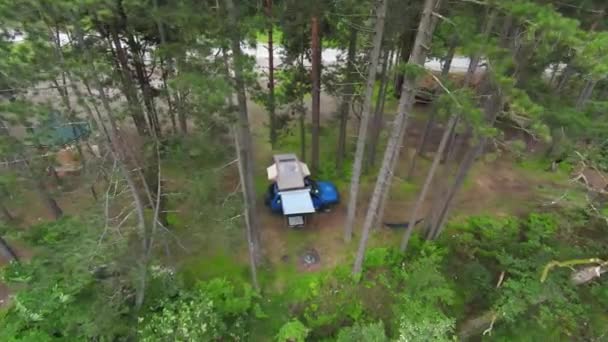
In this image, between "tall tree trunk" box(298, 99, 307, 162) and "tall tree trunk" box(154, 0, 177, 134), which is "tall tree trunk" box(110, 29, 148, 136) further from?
"tall tree trunk" box(298, 99, 307, 162)

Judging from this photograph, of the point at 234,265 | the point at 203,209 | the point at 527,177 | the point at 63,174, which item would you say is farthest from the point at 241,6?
the point at 527,177

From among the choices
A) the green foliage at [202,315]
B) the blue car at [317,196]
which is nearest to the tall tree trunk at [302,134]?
the blue car at [317,196]

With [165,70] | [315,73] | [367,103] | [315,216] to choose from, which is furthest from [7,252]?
[367,103]

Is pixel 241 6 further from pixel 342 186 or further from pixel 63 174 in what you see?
pixel 63 174

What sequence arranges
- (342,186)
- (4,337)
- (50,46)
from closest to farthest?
(50,46)
(4,337)
(342,186)

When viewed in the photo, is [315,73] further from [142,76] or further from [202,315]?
[202,315]

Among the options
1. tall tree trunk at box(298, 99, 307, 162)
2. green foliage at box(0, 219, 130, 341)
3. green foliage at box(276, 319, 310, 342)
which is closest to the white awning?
tall tree trunk at box(298, 99, 307, 162)
